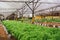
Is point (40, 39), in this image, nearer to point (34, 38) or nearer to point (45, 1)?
point (34, 38)

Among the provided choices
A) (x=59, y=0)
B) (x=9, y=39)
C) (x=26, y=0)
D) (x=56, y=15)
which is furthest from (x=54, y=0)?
(x=56, y=15)

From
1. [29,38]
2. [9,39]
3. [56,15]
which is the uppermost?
[29,38]

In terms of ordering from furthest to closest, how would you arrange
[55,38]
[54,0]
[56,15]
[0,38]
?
[56,15]
[54,0]
[0,38]
[55,38]

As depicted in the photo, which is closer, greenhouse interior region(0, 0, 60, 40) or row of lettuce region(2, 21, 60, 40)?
row of lettuce region(2, 21, 60, 40)

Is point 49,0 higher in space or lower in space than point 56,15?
higher

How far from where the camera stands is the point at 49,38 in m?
4.07

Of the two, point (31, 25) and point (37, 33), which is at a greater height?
point (37, 33)

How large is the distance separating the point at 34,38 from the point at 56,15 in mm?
32679

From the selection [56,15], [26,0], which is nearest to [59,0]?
[26,0]

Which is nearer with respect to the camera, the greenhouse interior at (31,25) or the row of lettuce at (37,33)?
the row of lettuce at (37,33)

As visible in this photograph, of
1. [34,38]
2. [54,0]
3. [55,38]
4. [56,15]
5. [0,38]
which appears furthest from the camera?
[56,15]

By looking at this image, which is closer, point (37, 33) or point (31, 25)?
point (37, 33)

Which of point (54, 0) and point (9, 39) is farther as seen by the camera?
point (54, 0)

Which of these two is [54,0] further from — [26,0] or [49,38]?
[49,38]
